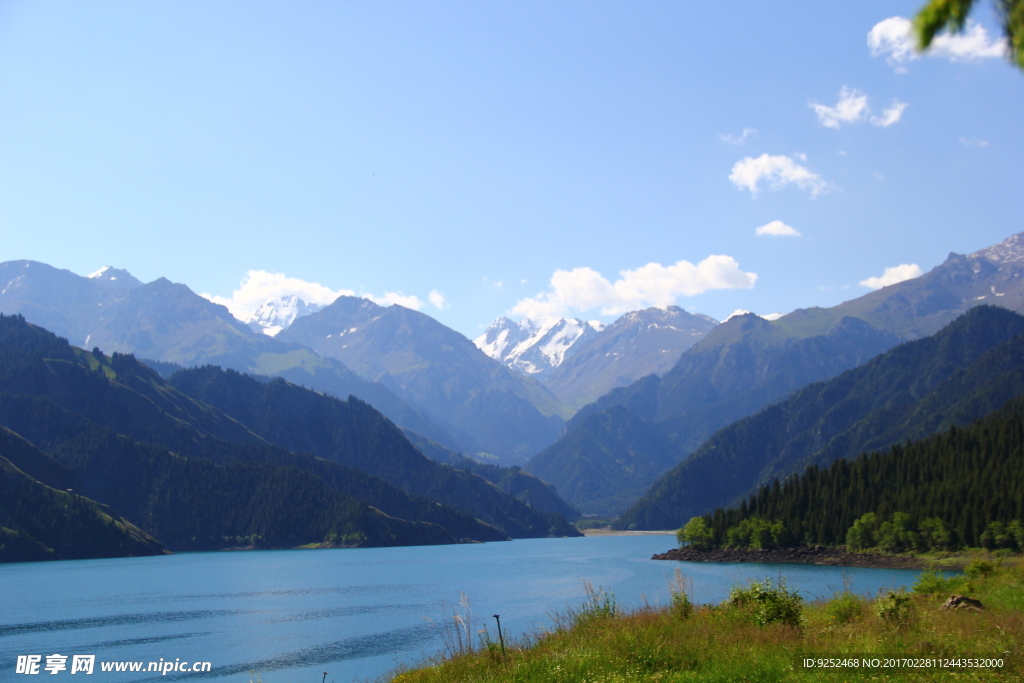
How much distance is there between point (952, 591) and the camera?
37188 millimetres

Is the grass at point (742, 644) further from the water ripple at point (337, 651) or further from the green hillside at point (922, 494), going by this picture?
the green hillside at point (922, 494)

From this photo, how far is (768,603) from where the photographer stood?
Result: 84.0 feet

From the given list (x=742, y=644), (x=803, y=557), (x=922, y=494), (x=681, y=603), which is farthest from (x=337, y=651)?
(x=922, y=494)

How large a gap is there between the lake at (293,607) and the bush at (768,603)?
157cm

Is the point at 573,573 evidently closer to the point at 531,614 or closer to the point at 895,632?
the point at 531,614

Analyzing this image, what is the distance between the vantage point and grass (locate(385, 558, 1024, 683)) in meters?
18.6

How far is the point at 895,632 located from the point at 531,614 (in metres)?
58.1

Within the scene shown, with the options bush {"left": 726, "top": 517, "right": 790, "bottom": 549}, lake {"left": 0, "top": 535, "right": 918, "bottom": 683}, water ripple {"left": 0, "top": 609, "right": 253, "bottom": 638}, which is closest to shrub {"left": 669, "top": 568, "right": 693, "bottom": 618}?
lake {"left": 0, "top": 535, "right": 918, "bottom": 683}

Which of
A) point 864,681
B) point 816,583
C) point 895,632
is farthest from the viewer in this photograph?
point 816,583

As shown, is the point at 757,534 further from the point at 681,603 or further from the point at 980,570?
the point at 681,603

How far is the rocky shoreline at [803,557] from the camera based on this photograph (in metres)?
136

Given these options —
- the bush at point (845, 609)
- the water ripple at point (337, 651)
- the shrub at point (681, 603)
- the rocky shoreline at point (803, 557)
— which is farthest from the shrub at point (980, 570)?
the rocky shoreline at point (803, 557)

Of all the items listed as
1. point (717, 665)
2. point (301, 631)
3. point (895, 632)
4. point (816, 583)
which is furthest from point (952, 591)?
point (301, 631)

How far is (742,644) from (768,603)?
15.9 ft
